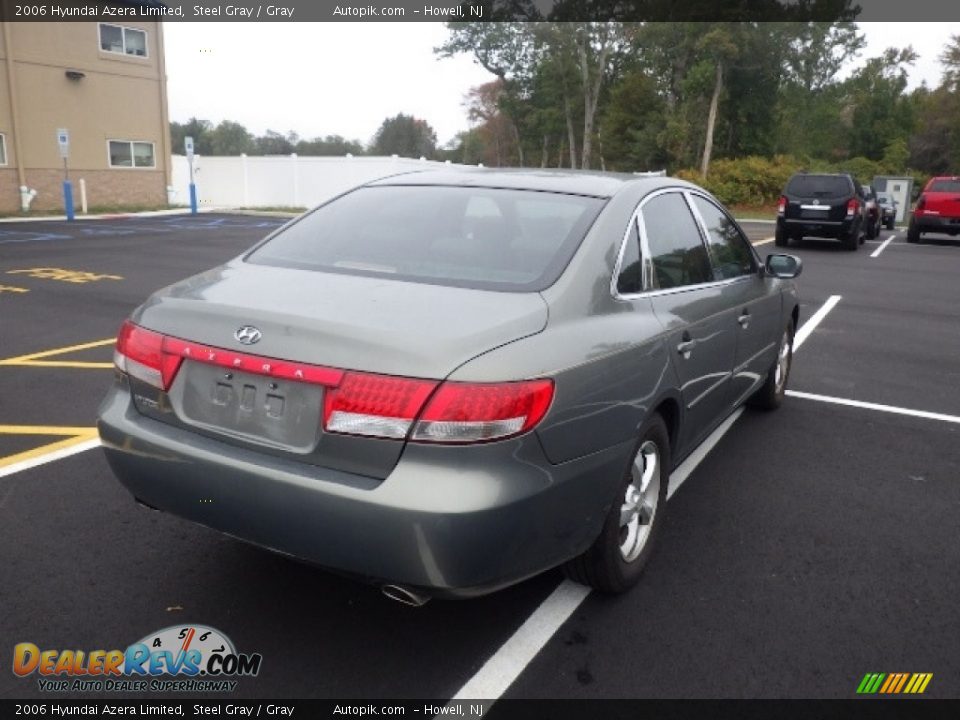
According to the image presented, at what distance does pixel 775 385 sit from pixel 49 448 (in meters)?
4.64

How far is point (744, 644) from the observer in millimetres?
2906

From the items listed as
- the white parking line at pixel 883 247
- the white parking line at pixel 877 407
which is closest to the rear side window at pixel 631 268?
the white parking line at pixel 877 407

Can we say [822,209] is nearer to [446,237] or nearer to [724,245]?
[724,245]

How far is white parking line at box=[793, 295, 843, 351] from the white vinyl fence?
81.6 feet

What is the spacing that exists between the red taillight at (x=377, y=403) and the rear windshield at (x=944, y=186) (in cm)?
2265

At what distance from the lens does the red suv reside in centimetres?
2064

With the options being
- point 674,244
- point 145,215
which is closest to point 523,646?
point 674,244

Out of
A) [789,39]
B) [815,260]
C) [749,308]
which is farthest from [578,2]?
[749,308]

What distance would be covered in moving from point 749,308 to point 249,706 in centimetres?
327

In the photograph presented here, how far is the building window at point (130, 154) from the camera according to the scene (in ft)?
96.6

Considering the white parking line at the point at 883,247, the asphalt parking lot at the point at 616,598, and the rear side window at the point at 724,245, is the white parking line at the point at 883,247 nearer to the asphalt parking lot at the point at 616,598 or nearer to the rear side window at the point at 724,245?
the asphalt parking lot at the point at 616,598

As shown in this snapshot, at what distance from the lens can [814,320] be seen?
31.6ft

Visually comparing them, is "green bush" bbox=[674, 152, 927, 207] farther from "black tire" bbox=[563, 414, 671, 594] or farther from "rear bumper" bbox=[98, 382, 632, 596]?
"rear bumper" bbox=[98, 382, 632, 596]

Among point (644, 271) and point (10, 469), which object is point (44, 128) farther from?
point (644, 271)
